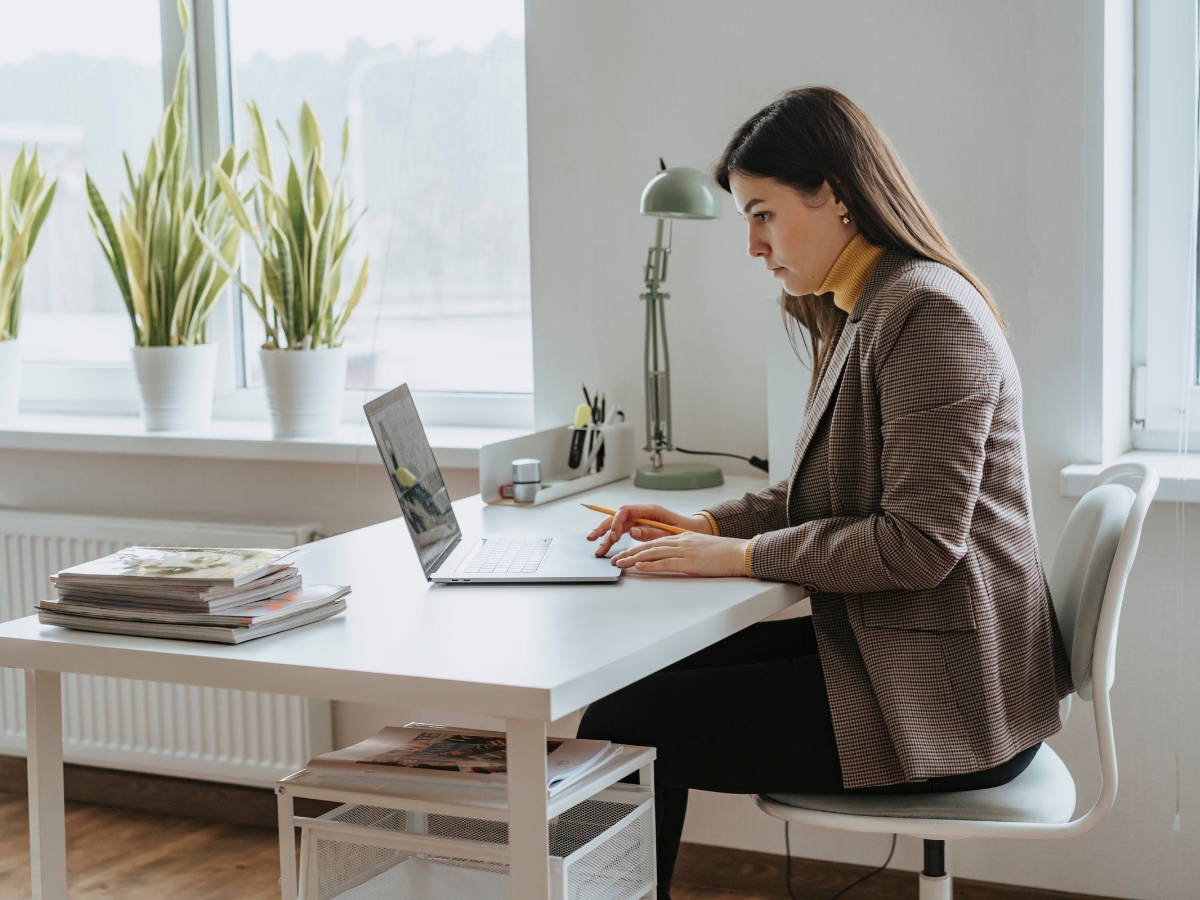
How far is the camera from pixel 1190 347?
7.51 feet

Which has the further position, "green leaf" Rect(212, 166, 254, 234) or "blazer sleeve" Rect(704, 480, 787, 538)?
"green leaf" Rect(212, 166, 254, 234)

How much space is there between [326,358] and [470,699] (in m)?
1.71

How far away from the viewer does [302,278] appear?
2.76 metres

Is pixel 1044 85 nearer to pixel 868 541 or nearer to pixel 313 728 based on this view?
pixel 868 541

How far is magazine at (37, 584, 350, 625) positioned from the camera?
4.52ft

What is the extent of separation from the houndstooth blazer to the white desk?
0.10 m

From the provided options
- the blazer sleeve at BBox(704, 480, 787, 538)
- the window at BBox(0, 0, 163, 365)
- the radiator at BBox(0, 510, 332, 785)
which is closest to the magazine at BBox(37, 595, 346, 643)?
the blazer sleeve at BBox(704, 480, 787, 538)

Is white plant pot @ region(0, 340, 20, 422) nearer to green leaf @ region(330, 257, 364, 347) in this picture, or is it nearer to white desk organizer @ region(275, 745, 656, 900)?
green leaf @ region(330, 257, 364, 347)

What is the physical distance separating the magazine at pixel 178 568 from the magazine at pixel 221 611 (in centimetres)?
3

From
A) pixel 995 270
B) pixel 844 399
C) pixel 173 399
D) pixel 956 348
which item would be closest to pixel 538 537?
pixel 844 399

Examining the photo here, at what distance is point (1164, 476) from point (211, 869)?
196cm

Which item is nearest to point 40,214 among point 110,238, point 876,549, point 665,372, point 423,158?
point 110,238

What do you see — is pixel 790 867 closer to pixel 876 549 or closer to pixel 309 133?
pixel 876 549

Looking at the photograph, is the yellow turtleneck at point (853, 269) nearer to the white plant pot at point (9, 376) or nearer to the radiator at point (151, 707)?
the radiator at point (151, 707)
